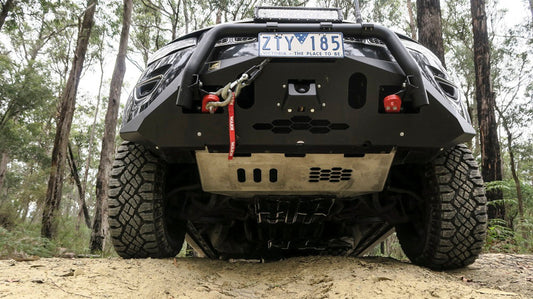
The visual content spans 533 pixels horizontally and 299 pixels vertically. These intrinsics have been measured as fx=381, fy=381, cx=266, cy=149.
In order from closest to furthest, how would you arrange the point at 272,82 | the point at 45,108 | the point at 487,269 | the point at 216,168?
the point at 272,82
the point at 216,168
the point at 487,269
the point at 45,108

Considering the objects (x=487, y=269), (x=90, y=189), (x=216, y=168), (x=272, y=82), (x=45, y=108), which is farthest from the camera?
(x=90, y=189)

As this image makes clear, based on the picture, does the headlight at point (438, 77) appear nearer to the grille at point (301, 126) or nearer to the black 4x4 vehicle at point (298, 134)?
the black 4x4 vehicle at point (298, 134)

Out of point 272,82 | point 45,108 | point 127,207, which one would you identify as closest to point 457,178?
point 272,82

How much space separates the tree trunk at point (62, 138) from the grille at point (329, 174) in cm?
778

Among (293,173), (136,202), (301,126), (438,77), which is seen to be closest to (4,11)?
(136,202)

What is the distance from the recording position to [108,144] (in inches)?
465

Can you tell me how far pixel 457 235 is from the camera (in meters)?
2.37

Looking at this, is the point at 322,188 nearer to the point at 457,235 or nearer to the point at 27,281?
the point at 457,235

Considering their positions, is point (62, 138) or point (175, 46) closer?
point (175, 46)

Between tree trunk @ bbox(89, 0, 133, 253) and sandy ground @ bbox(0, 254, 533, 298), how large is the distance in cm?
738

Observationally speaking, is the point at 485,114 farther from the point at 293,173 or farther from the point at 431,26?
the point at 293,173

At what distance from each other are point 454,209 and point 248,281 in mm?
1321

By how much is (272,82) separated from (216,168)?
62cm

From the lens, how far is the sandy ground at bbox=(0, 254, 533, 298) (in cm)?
162
